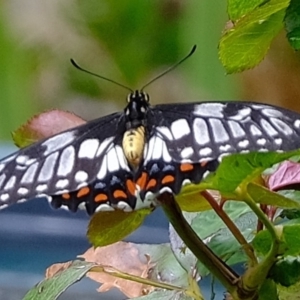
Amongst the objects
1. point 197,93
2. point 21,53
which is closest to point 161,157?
point 197,93

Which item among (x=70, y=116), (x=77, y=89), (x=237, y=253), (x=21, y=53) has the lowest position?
(x=237, y=253)

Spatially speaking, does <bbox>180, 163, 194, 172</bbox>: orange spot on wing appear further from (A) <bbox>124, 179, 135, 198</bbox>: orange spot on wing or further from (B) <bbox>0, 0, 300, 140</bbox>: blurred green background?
(B) <bbox>0, 0, 300, 140</bbox>: blurred green background

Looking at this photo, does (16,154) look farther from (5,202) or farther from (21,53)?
(21,53)

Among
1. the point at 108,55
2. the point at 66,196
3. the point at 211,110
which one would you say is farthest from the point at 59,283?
the point at 108,55

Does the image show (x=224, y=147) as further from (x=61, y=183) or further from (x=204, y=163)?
(x=61, y=183)

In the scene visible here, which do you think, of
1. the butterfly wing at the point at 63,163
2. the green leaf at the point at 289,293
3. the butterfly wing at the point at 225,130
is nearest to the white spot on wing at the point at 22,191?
the butterfly wing at the point at 63,163

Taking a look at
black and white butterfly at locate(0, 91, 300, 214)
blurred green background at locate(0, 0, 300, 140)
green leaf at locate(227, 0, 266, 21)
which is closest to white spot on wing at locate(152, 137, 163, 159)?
black and white butterfly at locate(0, 91, 300, 214)
